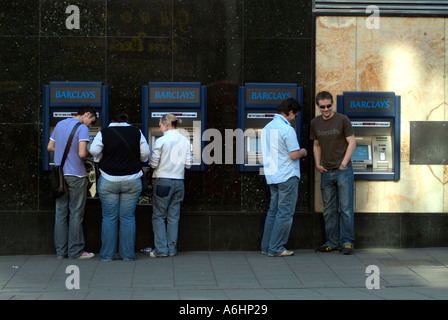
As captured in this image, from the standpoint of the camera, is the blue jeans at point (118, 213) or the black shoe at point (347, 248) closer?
the blue jeans at point (118, 213)

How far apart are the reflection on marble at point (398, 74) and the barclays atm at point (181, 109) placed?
1544 mm

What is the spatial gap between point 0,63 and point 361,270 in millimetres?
5073

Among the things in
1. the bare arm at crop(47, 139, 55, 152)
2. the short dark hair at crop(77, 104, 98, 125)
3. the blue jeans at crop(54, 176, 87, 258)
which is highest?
the short dark hair at crop(77, 104, 98, 125)

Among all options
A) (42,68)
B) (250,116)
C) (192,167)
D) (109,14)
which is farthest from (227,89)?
(42,68)

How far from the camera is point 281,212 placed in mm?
8922

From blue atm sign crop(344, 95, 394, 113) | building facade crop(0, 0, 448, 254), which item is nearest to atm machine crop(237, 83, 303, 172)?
building facade crop(0, 0, 448, 254)

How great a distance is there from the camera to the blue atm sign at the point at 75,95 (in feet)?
30.1

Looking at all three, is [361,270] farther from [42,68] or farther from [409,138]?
[42,68]

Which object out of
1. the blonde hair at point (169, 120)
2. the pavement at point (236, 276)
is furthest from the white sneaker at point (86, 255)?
the blonde hair at point (169, 120)

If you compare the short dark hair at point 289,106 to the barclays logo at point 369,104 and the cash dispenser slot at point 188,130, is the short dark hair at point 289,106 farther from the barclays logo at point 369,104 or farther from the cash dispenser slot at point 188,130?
the cash dispenser slot at point 188,130

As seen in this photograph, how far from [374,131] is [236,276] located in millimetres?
2871

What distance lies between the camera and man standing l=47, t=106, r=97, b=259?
8.78 meters

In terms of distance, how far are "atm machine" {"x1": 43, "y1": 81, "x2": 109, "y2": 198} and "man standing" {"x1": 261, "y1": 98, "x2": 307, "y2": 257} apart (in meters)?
2.06

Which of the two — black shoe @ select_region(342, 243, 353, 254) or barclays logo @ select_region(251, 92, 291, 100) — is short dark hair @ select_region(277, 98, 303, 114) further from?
black shoe @ select_region(342, 243, 353, 254)
